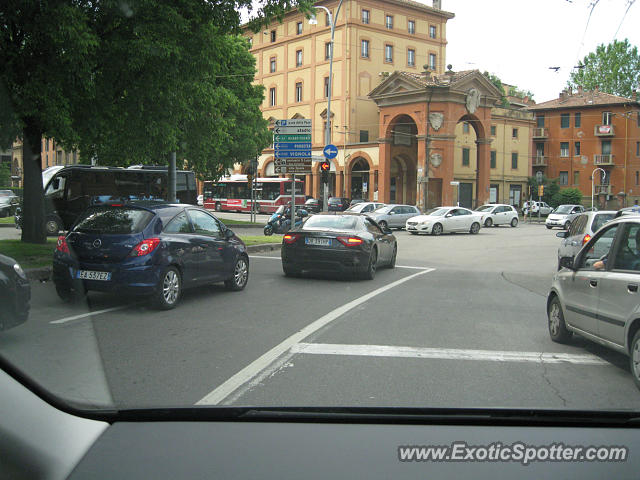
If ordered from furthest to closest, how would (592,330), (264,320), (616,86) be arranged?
(616,86), (264,320), (592,330)

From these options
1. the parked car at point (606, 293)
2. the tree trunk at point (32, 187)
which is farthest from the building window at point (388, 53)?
the parked car at point (606, 293)

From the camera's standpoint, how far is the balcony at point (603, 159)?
69.6 m

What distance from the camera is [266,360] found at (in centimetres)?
589

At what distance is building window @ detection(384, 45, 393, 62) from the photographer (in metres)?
63.3

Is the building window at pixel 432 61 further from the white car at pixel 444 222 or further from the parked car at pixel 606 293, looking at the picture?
the parked car at pixel 606 293

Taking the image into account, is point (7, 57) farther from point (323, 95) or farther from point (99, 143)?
point (323, 95)

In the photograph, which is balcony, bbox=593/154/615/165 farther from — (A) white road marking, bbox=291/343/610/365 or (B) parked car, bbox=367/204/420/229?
(A) white road marking, bbox=291/343/610/365

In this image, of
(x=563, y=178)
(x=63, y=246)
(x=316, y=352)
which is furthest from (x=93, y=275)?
(x=563, y=178)

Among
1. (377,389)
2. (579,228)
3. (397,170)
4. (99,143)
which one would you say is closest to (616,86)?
(397,170)

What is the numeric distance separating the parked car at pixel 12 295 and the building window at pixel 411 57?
64308mm

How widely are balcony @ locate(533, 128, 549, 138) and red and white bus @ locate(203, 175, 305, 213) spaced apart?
1323 inches

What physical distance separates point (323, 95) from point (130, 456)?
210 feet

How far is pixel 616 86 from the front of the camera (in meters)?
77.4

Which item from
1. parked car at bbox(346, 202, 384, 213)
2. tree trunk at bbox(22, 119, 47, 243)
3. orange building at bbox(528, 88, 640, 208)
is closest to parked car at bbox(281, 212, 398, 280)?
tree trunk at bbox(22, 119, 47, 243)
